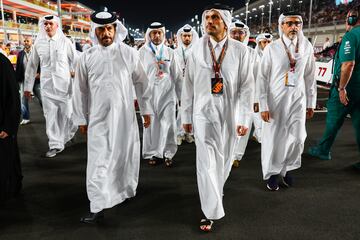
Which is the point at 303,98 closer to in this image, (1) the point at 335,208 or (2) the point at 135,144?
(1) the point at 335,208

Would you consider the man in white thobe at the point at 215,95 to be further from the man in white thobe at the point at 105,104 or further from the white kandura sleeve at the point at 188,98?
the man in white thobe at the point at 105,104

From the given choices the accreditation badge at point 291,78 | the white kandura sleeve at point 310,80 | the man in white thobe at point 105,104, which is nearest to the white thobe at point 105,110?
the man in white thobe at point 105,104

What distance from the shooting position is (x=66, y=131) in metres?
5.74

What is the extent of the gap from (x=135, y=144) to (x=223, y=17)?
1.52 metres

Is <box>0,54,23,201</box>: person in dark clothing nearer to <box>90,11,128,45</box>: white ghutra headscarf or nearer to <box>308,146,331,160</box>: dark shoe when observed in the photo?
<box>90,11,128,45</box>: white ghutra headscarf

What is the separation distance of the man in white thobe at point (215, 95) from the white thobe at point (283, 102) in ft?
2.77

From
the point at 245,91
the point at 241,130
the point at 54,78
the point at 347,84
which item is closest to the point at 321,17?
the point at 347,84

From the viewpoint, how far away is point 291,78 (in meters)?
3.78

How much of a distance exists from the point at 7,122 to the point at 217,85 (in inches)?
82.8

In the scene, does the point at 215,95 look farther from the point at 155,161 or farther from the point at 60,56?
the point at 60,56

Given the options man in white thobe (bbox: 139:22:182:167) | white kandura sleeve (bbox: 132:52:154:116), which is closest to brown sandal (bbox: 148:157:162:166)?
man in white thobe (bbox: 139:22:182:167)

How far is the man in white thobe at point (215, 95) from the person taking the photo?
297 centimetres

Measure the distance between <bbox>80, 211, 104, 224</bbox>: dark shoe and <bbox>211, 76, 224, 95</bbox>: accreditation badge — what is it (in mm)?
1661

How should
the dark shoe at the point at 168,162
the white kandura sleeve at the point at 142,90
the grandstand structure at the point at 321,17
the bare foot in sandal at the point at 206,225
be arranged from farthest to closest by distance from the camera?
1. the grandstand structure at the point at 321,17
2. the dark shoe at the point at 168,162
3. the white kandura sleeve at the point at 142,90
4. the bare foot in sandal at the point at 206,225
